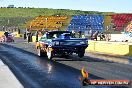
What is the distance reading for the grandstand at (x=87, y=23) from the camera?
299 ft

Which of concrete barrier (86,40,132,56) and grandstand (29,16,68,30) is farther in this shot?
grandstand (29,16,68,30)

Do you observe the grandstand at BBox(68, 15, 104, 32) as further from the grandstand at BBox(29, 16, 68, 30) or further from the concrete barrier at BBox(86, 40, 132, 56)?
the concrete barrier at BBox(86, 40, 132, 56)

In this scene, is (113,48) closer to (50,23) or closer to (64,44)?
(64,44)

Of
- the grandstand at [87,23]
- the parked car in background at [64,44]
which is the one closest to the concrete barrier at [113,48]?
the parked car in background at [64,44]

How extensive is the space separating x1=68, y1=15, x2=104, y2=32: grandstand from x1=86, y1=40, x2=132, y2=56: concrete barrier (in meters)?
54.6

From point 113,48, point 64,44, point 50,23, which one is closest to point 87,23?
point 50,23

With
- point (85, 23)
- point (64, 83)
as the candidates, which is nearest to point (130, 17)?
point (85, 23)

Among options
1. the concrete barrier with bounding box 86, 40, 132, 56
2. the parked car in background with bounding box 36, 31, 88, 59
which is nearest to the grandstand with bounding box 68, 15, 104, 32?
the concrete barrier with bounding box 86, 40, 132, 56

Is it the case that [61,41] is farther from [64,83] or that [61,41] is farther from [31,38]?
[31,38]

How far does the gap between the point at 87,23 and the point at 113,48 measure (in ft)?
216

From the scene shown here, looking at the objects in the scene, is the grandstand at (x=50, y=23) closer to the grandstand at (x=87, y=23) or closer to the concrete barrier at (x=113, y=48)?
the grandstand at (x=87, y=23)

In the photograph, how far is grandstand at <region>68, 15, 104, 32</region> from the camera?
9125 centimetres

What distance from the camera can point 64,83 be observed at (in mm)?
11695

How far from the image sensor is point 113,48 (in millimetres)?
30906
